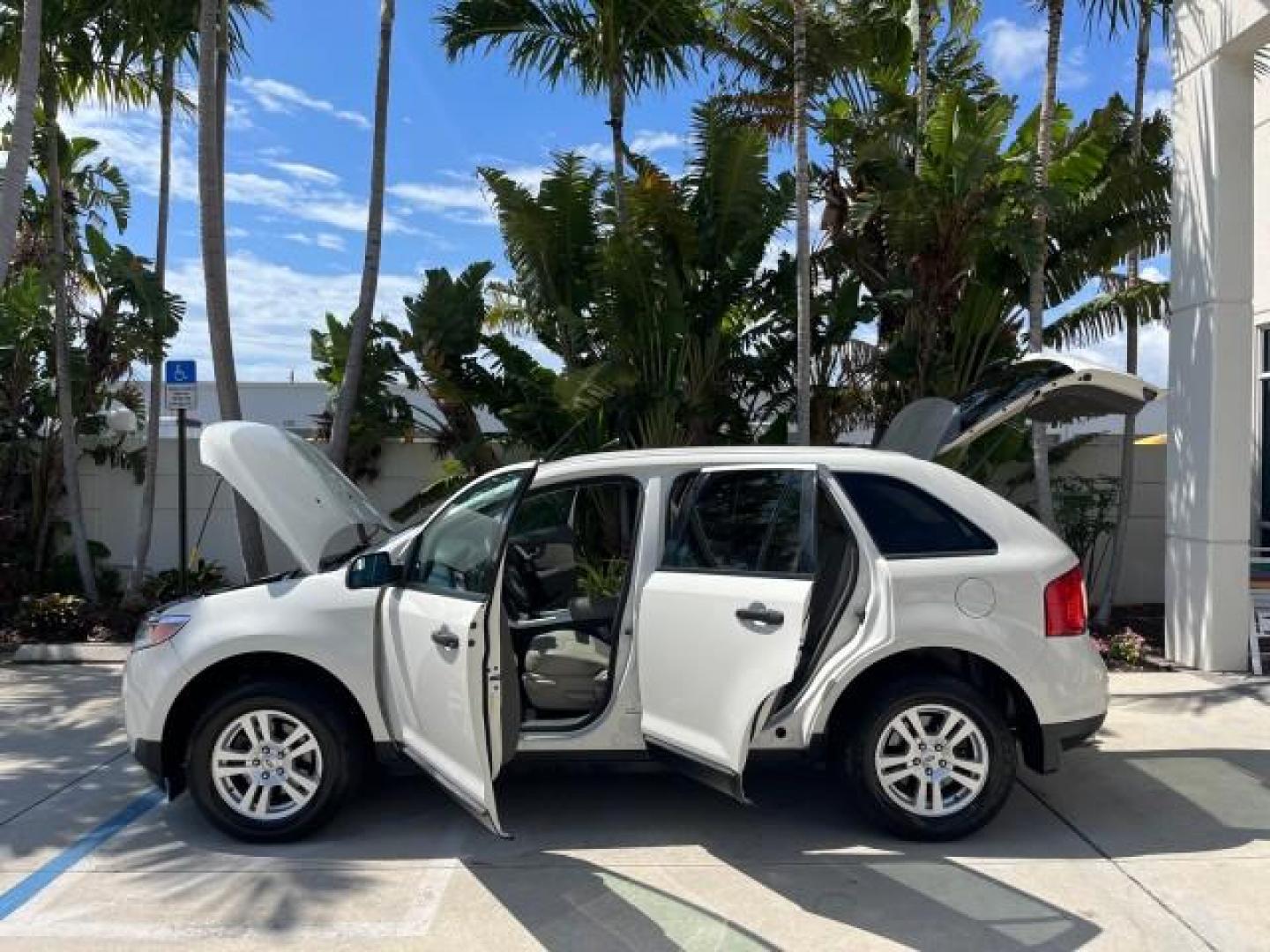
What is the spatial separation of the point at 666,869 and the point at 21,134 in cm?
732

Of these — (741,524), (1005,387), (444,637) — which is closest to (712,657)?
(741,524)

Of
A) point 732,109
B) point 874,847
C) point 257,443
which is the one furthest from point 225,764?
point 732,109

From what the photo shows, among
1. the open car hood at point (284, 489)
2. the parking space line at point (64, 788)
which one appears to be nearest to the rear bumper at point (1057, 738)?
the open car hood at point (284, 489)

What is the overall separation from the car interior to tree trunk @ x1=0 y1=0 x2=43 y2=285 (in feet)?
16.3

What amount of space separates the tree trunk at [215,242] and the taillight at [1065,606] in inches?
289

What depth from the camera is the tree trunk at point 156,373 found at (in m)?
10.5

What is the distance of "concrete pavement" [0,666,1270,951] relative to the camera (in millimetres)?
3881

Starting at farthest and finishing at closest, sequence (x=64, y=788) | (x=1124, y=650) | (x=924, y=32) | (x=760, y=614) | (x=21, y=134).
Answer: (x=924, y=32), (x=1124, y=650), (x=21, y=134), (x=64, y=788), (x=760, y=614)

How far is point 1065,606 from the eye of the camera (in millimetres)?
4664

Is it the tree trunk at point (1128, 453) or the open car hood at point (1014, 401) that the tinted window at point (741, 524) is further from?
the tree trunk at point (1128, 453)

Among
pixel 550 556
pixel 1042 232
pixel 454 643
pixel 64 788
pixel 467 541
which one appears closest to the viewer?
pixel 454 643

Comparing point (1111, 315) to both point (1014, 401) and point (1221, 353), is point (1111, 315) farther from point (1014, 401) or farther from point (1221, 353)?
point (1014, 401)

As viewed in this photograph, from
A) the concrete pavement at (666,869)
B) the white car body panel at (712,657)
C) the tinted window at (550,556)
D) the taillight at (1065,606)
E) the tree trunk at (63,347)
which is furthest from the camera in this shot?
the tree trunk at (63,347)

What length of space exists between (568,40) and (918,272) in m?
4.27
